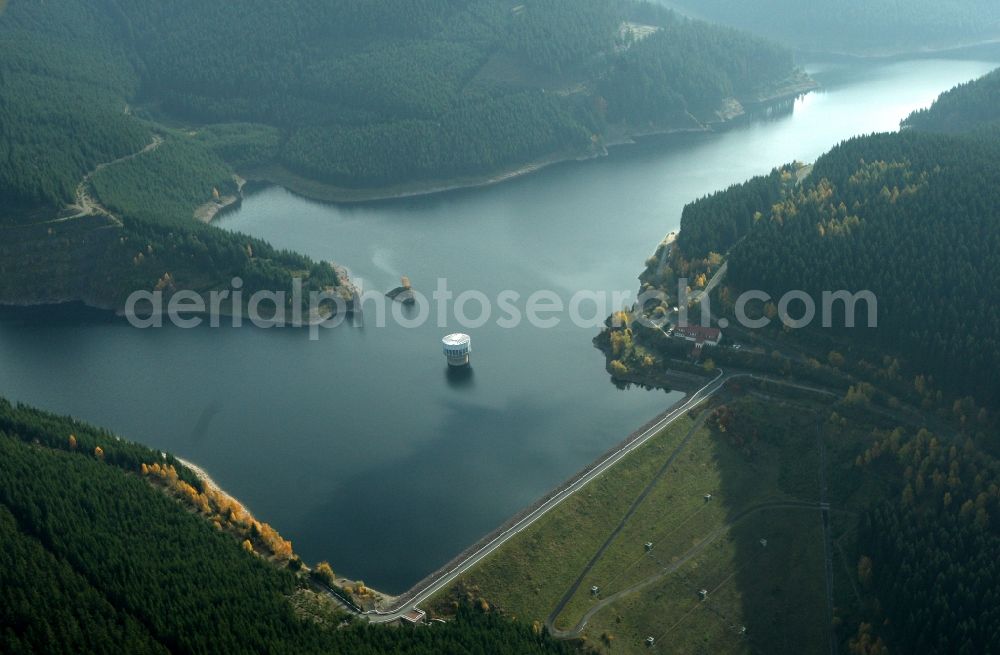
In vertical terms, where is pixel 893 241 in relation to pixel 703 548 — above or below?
above

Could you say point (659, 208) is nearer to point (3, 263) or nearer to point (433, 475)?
point (433, 475)

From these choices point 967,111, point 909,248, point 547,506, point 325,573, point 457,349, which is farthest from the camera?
point 967,111

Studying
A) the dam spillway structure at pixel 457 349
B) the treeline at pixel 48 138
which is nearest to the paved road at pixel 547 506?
the dam spillway structure at pixel 457 349

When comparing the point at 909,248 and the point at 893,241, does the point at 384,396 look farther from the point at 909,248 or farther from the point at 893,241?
the point at 909,248

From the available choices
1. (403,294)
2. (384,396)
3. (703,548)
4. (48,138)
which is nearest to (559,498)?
(703,548)

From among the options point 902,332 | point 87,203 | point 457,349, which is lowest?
point 902,332

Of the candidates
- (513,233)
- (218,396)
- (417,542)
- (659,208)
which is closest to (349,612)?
(417,542)
